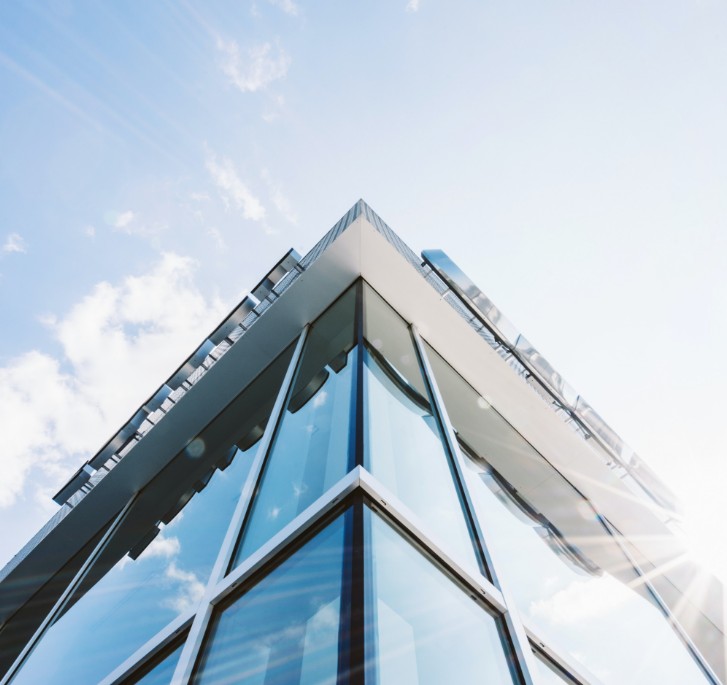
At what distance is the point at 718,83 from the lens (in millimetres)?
5949

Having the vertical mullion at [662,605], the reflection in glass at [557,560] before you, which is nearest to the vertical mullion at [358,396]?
the reflection in glass at [557,560]

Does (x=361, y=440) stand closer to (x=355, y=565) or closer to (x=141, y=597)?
(x=355, y=565)

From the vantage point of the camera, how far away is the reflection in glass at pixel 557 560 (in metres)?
2.58

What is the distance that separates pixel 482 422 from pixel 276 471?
10.2 ft

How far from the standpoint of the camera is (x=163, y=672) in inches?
77.6

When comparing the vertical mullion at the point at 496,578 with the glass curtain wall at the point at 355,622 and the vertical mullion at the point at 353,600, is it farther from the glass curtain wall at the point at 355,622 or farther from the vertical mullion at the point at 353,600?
the vertical mullion at the point at 353,600

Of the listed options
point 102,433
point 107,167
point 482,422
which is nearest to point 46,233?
point 107,167

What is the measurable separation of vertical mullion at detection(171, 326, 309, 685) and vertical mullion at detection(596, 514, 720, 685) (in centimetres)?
441

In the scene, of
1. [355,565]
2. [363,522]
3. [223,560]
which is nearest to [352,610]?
[355,565]

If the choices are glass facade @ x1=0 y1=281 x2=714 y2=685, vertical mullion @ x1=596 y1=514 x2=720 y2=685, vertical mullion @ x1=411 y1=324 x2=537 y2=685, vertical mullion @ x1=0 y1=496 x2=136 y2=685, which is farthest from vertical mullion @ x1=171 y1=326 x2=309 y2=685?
vertical mullion @ x1=596 y1=514 x2=720 y2=685

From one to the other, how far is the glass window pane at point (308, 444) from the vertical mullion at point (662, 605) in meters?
4.25

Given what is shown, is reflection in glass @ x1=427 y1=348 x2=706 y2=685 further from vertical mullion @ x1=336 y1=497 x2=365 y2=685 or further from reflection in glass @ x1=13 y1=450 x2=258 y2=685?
reflection in glass @ x1=13 y1=450 x2=258 y2=685

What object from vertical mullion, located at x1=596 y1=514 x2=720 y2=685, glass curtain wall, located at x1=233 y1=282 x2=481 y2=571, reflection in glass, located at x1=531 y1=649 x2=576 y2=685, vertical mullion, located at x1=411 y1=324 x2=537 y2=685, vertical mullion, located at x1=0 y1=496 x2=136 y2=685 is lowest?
vertical mullion, located at x1=596 y1=514 x2=720 y2=685

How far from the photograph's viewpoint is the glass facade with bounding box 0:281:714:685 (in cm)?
157
